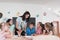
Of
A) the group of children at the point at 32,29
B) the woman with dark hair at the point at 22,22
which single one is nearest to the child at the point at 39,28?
the group of children at the point at 32,29

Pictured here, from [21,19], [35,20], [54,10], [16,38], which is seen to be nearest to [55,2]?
[54,10]

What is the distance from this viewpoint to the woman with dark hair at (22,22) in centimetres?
146

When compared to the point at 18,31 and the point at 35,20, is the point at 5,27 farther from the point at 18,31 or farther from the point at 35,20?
the point at 35,20

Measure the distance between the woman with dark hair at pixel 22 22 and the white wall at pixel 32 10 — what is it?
0.04 meters

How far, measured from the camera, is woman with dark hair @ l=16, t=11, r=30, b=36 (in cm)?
146

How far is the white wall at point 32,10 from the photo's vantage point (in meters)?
1.47

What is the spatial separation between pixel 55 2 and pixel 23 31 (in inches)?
17.8

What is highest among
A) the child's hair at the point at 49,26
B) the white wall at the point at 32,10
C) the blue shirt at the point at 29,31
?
the white wall at the point at 32,10

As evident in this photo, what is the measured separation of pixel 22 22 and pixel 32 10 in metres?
0.17

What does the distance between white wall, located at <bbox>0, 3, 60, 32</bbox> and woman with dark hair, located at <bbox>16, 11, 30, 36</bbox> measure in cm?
4

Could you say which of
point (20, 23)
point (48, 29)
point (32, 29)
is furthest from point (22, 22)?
point (48, 29)

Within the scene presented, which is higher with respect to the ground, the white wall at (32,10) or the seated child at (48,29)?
the white wall at (32,10)

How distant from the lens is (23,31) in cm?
146

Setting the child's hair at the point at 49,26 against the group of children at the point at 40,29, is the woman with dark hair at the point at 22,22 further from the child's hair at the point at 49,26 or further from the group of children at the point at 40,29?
the child's hair at the point at 49,26
